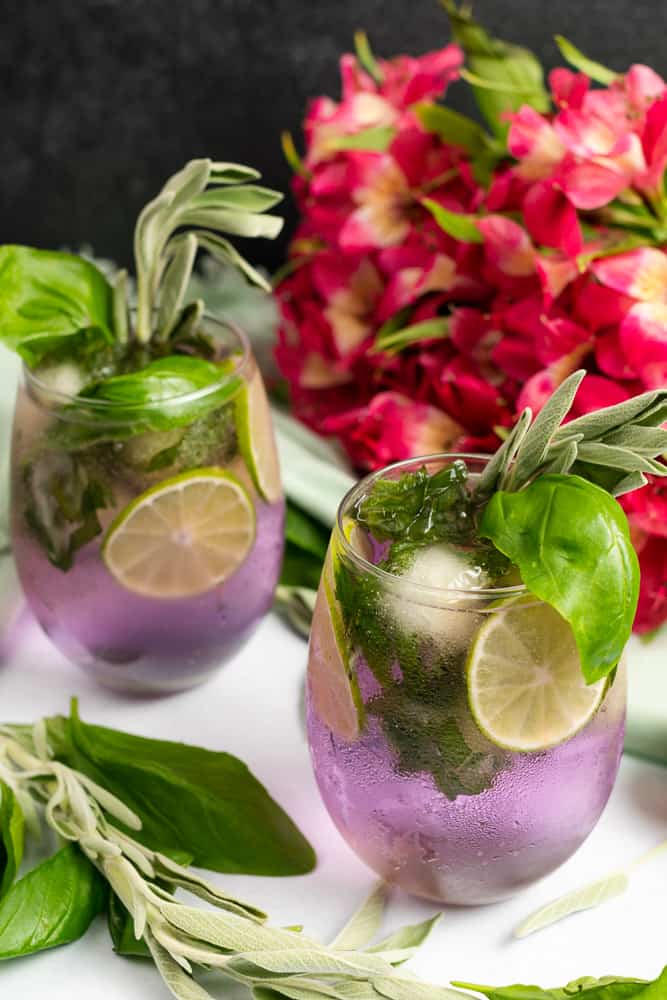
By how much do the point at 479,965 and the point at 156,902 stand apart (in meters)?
0.17

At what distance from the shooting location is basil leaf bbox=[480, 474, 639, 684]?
1.92 feet

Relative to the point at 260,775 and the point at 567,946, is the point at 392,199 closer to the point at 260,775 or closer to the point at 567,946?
the point at 260,775

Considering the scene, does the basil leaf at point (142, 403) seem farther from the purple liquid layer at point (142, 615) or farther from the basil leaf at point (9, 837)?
the basil leaf at point (9, 837)

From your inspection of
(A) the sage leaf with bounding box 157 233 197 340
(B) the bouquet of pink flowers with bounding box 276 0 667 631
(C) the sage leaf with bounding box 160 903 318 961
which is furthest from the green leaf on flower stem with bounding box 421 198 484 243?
(C) the sage leaf with bounding box 160 903 318 961

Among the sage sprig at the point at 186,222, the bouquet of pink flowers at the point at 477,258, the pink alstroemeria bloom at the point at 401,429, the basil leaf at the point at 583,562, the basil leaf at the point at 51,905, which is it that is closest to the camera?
the basil leaf at the point at 583,562

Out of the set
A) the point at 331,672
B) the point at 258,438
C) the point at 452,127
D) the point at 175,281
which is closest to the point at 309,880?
the point at 331,672

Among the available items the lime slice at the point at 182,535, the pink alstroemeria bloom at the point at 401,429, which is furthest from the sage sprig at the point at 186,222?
the pink alstroemeria bloom at the point at 401,429

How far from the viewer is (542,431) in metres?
0.62

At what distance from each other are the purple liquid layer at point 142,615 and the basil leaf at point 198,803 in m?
0.07

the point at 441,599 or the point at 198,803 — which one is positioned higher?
the point at 441,599

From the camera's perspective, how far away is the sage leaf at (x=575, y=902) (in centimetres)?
71

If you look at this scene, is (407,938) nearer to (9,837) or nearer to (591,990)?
(591,990)

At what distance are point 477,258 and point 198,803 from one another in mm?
461

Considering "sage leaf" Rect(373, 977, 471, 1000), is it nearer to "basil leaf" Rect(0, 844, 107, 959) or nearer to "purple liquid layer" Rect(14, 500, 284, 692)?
"basil leaf" Rect(0, 844, 107, 959)
